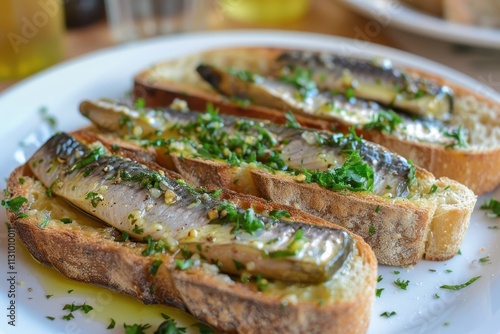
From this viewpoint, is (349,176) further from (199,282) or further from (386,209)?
(199,282)

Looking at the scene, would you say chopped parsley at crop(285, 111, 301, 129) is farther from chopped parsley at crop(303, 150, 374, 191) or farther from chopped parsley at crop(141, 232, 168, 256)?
chopped parsley at crop(141, 232, 168, 256)

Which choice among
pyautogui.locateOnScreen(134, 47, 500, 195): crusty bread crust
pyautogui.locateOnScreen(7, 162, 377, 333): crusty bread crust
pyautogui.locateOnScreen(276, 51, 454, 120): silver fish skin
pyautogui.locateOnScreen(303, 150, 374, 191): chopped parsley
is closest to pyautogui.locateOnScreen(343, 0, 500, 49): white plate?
pyautogui.locateOnScreen(134, 47, 500, 195): crusty bread crust

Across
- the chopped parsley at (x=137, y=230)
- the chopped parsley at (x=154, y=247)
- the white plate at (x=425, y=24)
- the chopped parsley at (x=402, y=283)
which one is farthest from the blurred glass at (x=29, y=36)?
the chopped parsley at (x=402, y=283)

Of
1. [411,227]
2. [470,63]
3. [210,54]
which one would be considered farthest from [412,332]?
[470,63]

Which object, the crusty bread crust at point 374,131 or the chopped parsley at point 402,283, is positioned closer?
the chopped parsley at point 402,283

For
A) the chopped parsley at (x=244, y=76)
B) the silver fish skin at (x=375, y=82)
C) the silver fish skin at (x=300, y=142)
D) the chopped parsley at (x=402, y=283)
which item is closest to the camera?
the chopped parsley at (x=402, y=283)

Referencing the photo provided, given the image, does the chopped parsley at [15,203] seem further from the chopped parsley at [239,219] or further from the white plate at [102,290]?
the chopped parsley at [239,219]

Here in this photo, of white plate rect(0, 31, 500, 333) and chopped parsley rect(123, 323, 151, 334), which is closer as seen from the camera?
chopped parsley rect(123, 323, 151, 334)
